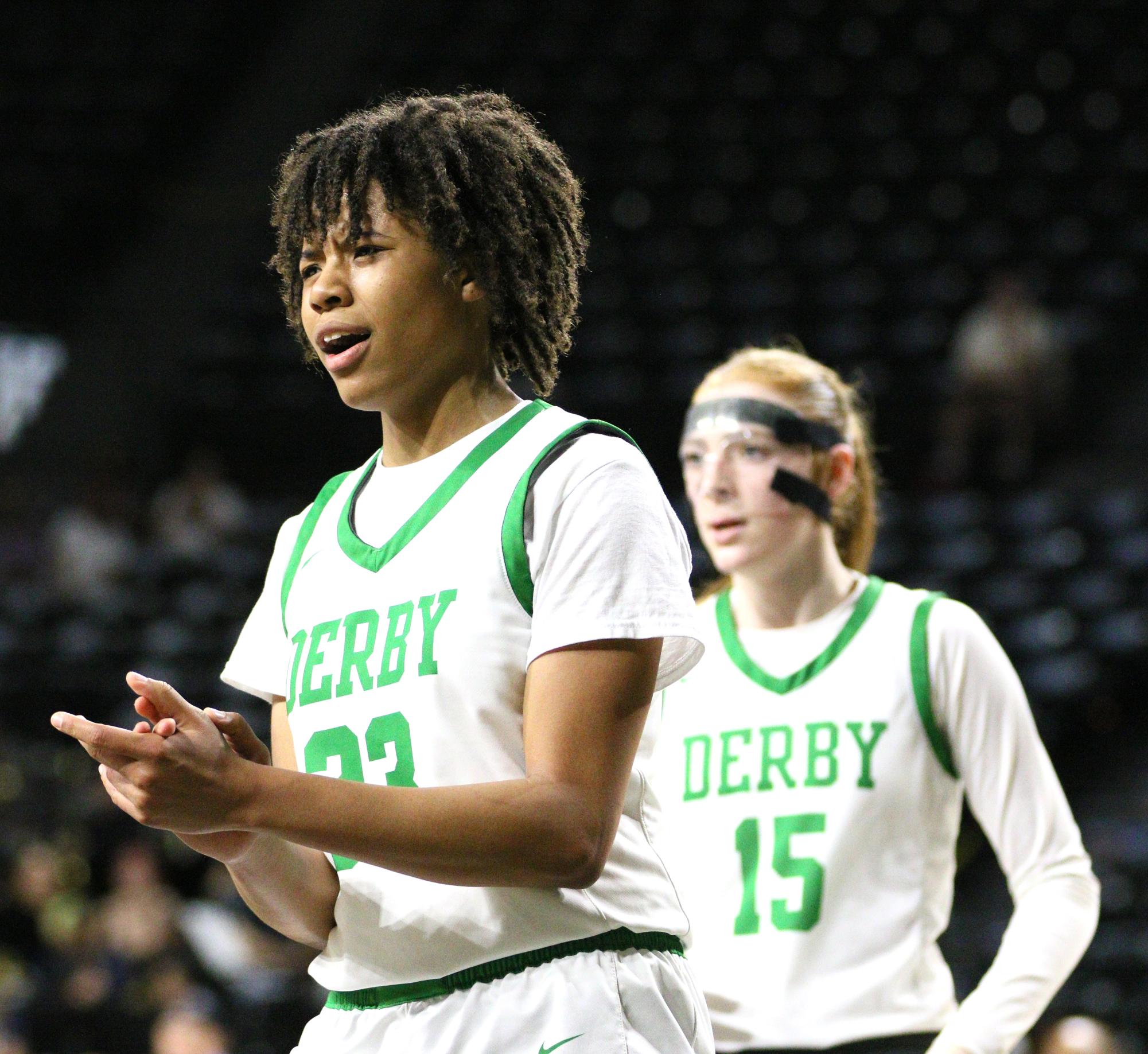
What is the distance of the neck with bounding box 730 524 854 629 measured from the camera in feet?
10.8

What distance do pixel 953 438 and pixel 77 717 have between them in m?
7.78

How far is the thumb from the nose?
1.79ft

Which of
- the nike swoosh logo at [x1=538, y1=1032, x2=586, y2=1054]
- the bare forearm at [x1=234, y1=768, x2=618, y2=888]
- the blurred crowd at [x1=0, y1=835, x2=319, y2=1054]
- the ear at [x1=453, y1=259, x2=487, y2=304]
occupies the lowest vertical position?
the blurred crowd at [x1=0, y1=835, x2=319, y2=1054]

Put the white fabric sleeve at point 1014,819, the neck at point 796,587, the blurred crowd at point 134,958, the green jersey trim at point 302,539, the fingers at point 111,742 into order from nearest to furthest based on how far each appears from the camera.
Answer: the fingers at point 111,742
the green jersey trim at point 302,539
the white fabric sleeve at point 1014,819
the neck at point 796,587
the blurred crowd at point 134,958

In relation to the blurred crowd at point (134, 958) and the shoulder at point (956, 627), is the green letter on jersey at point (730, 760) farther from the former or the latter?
the blurred crowd at point (134, 958)

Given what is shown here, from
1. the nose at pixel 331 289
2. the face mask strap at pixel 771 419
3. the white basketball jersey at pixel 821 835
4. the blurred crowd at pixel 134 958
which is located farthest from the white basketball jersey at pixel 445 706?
the blurred crowd at pixel 134 958

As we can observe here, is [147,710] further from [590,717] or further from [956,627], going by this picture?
[956,627]

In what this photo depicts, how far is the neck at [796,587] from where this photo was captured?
3295 mm

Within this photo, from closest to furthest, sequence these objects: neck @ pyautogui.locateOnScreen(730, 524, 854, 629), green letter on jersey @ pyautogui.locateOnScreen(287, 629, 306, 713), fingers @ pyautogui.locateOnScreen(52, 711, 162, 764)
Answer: fingers @ pyautogui.locateOnScreen(52, 711, 162, 764) → green letter on jersey @ pyautogui.locateOnScreen(287, 629, 306, 713) → neck @ pyautogui.locateOnScreen(730, 524, 854, 629)

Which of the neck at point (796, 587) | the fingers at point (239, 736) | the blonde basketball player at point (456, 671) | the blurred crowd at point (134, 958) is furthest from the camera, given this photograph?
the blurred crowd at point (134, 958)

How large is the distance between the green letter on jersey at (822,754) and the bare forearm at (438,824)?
1.39 meters

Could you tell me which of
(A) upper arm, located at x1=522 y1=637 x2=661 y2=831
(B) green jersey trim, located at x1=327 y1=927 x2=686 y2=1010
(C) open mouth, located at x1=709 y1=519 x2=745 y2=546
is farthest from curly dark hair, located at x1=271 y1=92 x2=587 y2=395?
(C) open mouth, located at x1=709 y1=519 x2=745 y2=546

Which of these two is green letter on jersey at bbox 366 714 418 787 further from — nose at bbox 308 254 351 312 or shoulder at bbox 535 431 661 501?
nose at bbox 308 254 351 312

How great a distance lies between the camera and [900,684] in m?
3.08
